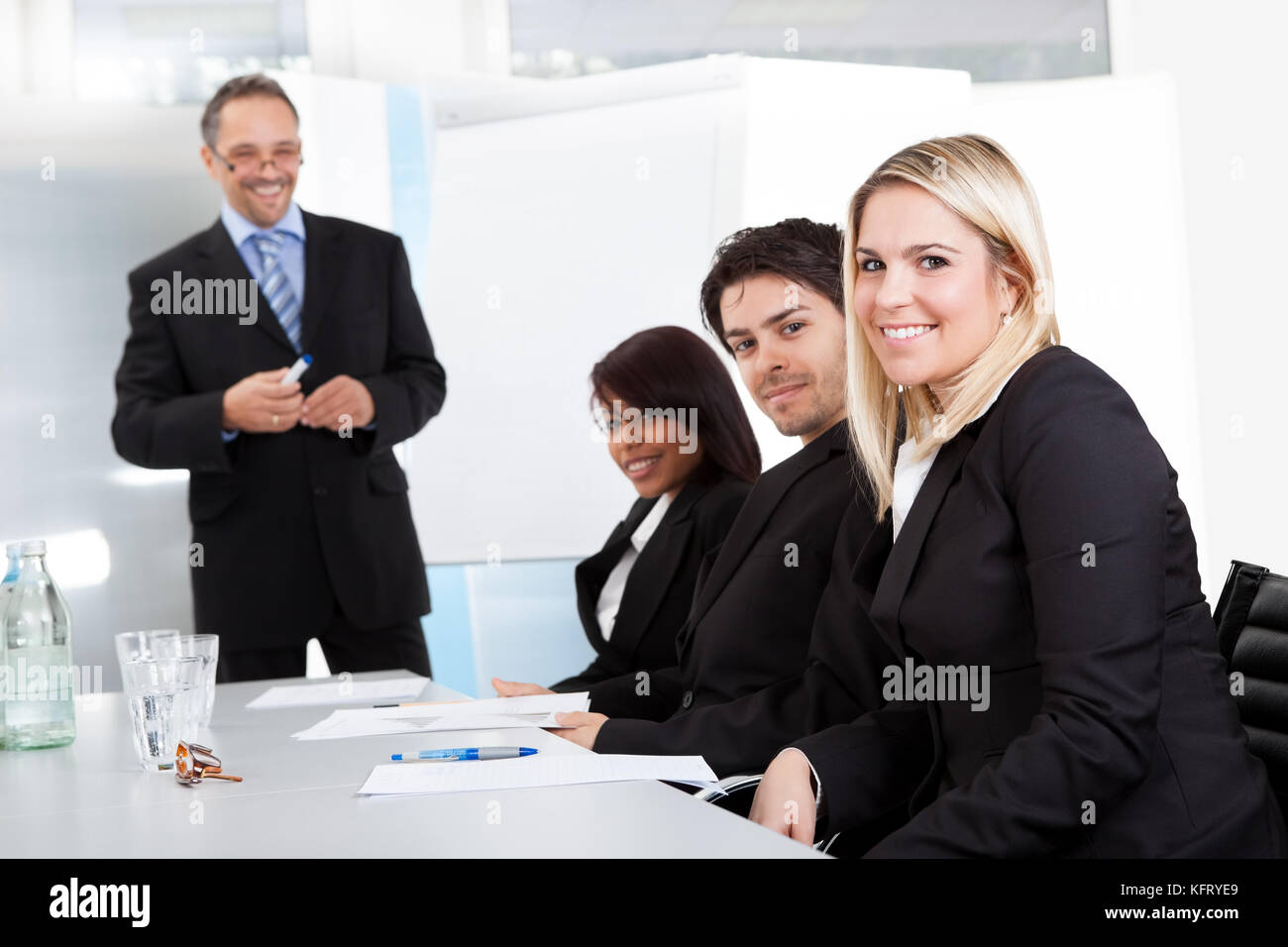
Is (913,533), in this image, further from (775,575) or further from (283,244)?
(283,244)

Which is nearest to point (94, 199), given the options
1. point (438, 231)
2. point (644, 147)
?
point (438, 231)

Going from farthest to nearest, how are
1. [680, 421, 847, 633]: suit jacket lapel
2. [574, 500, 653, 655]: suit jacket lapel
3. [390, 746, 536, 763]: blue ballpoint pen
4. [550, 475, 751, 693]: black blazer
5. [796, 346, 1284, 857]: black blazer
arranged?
[574, 500, 653, 655]: suit jacket lapel → [550, 475, 751, 693]: black blazer → [680, 421, 847, 633]: suit jacket lapel → [390, 746, 536, 763]: blue ballpoint pen → [796, 346, 1284, 857]: black blazer

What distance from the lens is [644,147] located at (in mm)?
4031

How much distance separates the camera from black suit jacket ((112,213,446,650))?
3068 millimetres

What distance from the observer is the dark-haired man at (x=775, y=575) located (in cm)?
176

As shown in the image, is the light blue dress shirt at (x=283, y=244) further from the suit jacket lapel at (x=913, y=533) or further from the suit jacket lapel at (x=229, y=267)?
the suit jacket lapel at (x=913, y=533)

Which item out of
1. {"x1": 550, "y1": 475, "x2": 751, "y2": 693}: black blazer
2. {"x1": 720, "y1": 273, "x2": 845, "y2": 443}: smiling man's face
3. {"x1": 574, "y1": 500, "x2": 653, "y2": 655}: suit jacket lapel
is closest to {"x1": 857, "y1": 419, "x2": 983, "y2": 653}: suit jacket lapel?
{"x1": 720, "y1": 273, "x2": 845, "y2": 443}: smiling man's face

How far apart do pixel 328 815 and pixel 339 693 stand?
38.6 inches

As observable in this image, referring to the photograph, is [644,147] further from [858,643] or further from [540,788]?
[540,788]

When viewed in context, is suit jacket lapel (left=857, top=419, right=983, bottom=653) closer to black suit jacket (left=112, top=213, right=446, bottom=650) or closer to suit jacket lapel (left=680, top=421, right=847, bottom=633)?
suit jacket lapel (left=680, top=421, right=847, bottom=633)

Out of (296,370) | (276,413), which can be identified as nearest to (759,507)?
(296,370)

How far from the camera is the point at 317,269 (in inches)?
127

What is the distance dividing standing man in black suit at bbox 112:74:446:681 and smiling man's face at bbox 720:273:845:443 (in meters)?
1.21

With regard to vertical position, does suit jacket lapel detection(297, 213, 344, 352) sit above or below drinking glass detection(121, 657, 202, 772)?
above
